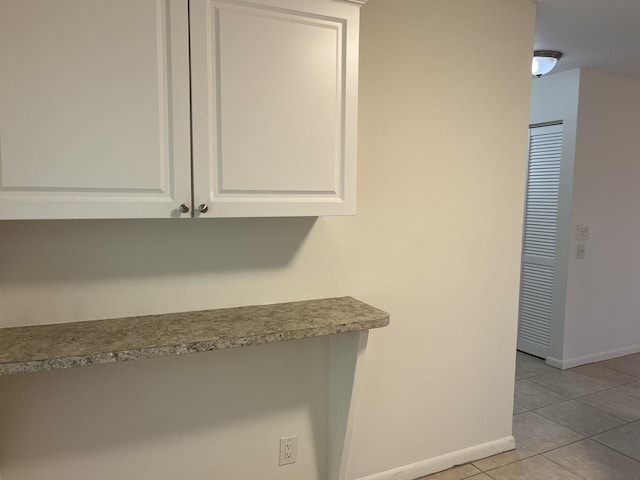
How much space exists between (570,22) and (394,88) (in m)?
1.30

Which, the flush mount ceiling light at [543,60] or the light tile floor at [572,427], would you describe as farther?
the flush mount ceiling light at [543,60]

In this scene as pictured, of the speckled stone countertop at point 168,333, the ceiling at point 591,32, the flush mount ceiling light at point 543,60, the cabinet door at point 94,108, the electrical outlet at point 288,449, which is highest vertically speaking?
the ceiling at point 591,32

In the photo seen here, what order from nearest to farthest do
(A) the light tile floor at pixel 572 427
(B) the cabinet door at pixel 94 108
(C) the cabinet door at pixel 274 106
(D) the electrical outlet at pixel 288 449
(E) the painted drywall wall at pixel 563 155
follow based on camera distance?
1. (B) the cabinet door at pixel 94 108
2. (C) the cabinet door at pixel 274 106
3. (D) the electrical outlet at pixel 288 449
4. (A) the light tile floor at pixel 572 427
5. (E) the painted drywall wall at pixel 563 155

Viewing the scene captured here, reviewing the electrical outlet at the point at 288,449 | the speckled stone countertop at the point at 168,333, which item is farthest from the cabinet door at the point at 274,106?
the electrical outlet at the point at 288,449

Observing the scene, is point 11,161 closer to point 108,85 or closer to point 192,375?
point 108,85

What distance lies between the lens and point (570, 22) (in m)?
2.51

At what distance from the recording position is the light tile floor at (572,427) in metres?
2.35

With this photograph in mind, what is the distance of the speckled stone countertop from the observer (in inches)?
51.6

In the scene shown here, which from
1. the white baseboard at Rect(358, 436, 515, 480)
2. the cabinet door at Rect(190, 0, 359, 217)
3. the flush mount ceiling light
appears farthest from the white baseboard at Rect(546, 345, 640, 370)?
the cabinet door at Rect(190, 0, 359, 217)

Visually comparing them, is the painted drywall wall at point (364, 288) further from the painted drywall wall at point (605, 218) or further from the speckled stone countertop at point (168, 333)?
the painted drywall wall at point (605, 218)

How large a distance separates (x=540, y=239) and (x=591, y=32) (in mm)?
1774

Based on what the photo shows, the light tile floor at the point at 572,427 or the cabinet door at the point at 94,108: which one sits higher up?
the cabinet door at the point at 94,108

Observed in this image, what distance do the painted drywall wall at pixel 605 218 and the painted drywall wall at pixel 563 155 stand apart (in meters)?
0.05

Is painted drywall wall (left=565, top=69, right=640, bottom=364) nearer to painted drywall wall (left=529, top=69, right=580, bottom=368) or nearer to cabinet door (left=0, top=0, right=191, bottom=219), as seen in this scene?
painted drywall wall (left=529, top=69, right=580, bottom=368)
